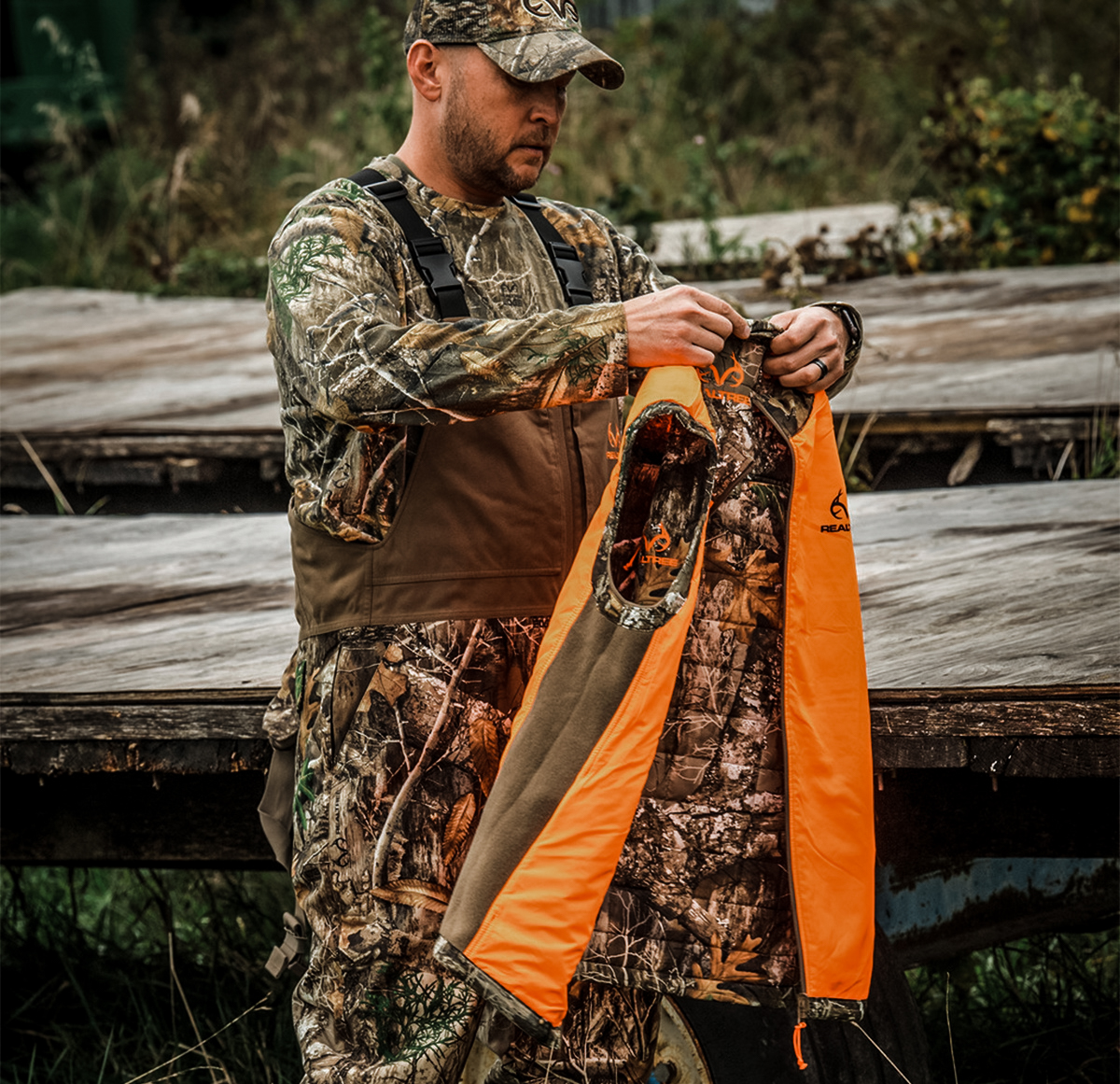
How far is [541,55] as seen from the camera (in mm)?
2367

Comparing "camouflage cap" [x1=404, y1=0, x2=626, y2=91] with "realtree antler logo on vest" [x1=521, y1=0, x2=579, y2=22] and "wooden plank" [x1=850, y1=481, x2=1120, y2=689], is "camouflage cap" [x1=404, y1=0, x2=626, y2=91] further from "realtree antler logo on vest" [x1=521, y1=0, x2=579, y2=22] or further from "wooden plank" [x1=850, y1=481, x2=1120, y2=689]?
"wooden plank" [x1=850, y1=481, x2=1120, y2=689]

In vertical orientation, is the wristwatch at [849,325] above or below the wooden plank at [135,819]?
above

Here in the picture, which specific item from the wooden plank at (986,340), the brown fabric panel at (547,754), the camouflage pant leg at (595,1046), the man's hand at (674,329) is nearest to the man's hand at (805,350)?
the man's hand at (674,329)

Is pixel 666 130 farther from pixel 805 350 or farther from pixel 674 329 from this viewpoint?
pixel 674 329

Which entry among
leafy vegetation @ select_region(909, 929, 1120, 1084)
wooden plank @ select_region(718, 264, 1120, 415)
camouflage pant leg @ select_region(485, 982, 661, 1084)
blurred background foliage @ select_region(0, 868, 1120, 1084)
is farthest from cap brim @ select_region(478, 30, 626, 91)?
wooden plank @ select_region(718, 264, 1120, 415)

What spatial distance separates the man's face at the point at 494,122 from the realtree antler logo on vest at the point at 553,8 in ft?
0.38

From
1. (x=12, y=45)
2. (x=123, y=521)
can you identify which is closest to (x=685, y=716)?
(x=123, y=521)

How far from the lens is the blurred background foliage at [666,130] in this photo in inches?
285

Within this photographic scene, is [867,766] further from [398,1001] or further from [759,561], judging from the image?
[398,1001]

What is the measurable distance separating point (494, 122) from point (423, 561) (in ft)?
2.59

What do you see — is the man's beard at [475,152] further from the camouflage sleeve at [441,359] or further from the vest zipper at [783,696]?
the vest zipper at [783,696]

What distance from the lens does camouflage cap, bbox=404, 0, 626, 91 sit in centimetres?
236

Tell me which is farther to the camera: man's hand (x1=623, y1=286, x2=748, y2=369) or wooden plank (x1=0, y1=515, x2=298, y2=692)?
wooden plank (x1=0, y1=515, x2=298, y2=692)

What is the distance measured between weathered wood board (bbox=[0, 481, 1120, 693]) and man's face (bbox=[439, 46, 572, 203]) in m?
1.15
